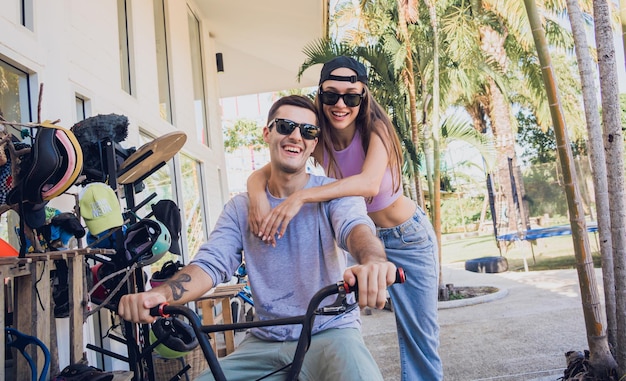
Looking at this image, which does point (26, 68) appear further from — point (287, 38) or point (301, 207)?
point (287, 38)

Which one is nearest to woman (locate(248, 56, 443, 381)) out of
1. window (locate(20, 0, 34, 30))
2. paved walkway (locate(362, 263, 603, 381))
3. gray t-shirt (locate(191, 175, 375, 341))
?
gray t-shirt (locate(191, 175, 375, 341))

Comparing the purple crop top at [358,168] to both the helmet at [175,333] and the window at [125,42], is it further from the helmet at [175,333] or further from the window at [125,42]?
the window at [125,42]

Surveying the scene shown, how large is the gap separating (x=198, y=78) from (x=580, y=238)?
24.7 ft

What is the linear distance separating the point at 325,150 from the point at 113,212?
1.14 metres

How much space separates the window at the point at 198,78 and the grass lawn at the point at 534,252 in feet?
25.8

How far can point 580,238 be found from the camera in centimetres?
365

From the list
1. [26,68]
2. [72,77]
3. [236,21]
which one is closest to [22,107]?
→ [26,68]

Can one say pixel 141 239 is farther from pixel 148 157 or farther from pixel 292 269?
pixel 292 269

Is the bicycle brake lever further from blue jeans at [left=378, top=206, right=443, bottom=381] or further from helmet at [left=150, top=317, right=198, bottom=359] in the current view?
blue jeans at [left=378, top=206, right=443, bottom=381]

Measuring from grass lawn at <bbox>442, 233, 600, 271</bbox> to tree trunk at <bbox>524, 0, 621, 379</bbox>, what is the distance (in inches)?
324

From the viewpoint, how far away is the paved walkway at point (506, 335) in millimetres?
4406

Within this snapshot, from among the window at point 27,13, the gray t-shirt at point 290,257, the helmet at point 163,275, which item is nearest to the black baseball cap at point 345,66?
the gray t-shirt at point 290,257

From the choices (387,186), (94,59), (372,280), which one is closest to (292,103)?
(387,186)

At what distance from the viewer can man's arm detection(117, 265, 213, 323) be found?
1.53m
